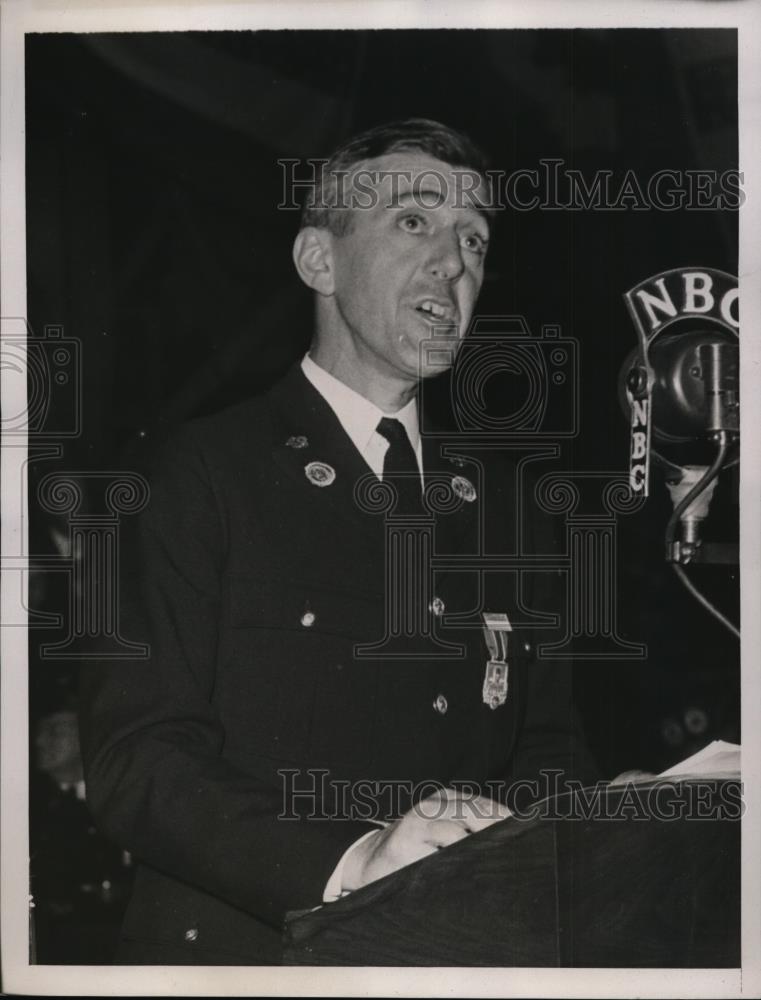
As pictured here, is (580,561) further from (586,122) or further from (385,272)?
(586,122)

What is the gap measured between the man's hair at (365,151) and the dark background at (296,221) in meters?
0.03

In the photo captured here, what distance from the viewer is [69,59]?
240 cm

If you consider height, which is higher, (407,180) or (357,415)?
(407,180)

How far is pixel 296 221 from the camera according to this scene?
7.77 feet

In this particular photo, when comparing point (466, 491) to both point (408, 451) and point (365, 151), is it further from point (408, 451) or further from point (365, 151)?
point (365, 151)

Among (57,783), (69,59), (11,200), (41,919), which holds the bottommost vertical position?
(41,919)

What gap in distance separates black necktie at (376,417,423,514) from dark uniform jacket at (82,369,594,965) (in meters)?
0.03

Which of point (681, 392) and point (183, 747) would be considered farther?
point (681, 392)

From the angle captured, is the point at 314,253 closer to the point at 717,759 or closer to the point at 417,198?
the point at 417,198

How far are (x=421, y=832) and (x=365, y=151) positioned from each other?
49.9 inches

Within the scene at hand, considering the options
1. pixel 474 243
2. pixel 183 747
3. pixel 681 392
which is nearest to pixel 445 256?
pixel 474 243

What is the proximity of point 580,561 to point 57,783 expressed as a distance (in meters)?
1.07

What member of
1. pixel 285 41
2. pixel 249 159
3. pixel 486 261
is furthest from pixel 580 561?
pixel 285 41

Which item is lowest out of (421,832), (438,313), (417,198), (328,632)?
(421,832)
